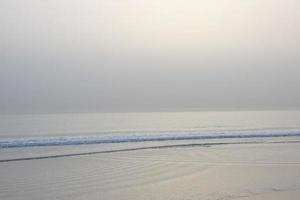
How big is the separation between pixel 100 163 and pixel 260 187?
5104mm

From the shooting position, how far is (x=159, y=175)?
10.9 m

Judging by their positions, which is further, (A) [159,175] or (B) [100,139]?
(B) [100,139]

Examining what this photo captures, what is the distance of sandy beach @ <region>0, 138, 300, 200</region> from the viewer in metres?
8.92

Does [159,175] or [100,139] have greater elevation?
[100,139]

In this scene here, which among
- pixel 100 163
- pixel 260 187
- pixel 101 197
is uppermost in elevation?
pixel 100 163

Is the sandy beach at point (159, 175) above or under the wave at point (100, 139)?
under

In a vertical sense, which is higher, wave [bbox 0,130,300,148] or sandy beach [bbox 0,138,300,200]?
wave [bbox 0,130,300,148]

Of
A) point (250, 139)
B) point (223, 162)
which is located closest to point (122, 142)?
point (250, 139)

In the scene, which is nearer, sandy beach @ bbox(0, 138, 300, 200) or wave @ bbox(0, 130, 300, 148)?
sandy beach @ bbox(0, 138, 300, 200)

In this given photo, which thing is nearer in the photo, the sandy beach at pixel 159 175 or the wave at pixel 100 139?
the sandy beach at pixel 159 175

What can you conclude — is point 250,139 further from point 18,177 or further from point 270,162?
point 18,177

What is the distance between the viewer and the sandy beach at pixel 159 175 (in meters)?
8.92

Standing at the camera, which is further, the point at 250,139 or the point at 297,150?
the point at 250,139

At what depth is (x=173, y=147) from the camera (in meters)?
17.5
